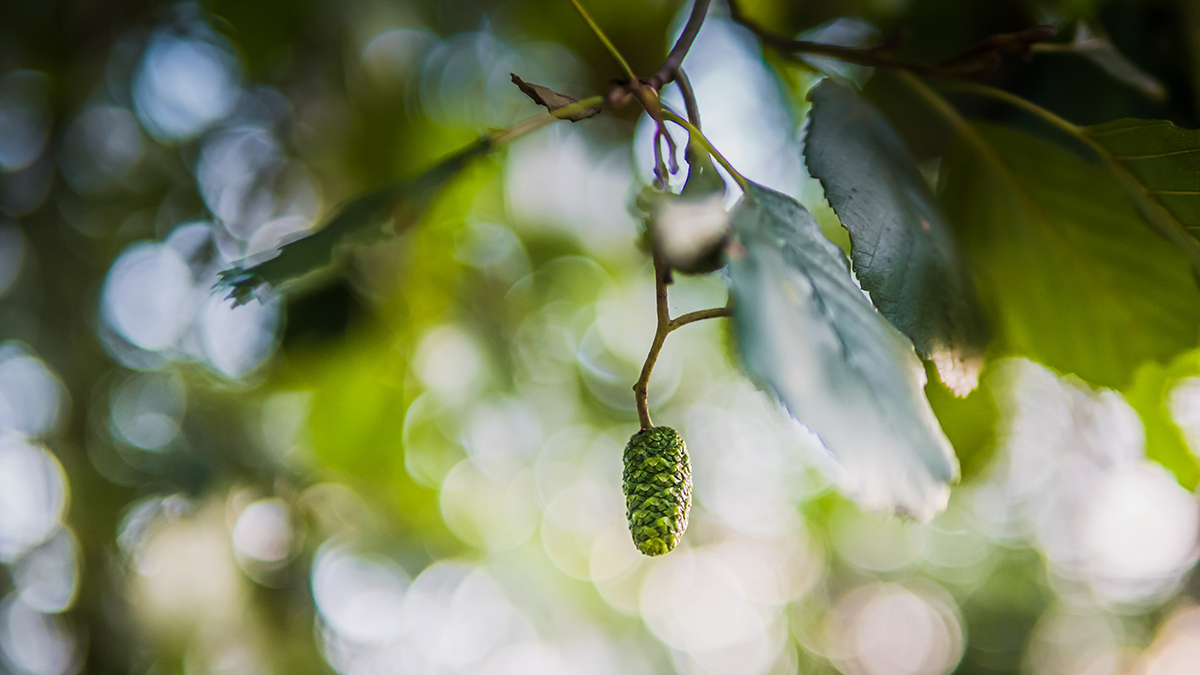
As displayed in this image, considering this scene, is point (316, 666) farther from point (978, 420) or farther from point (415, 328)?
point (978, 420)

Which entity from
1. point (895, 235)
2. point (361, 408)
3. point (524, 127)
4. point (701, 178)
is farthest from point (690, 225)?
point (361, 408)

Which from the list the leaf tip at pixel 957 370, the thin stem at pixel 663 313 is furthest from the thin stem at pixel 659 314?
the leaf tip at pixel 957 370

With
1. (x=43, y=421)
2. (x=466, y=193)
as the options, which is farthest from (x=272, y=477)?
(x=466, y=193)

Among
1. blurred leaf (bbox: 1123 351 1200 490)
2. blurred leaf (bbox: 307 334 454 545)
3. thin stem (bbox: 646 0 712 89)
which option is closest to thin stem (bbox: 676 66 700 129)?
thin stem (bbox: 646 0 712 89)

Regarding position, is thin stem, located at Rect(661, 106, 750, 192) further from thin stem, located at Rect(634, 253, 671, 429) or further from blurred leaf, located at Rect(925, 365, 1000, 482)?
blurred leaf, located at Rect(925, 365, 1000, 482)

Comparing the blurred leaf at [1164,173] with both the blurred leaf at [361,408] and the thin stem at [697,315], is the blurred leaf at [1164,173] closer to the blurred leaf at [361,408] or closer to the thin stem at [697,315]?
the thin stem at [697,315]

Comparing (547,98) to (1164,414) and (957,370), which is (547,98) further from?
(1164,414)
